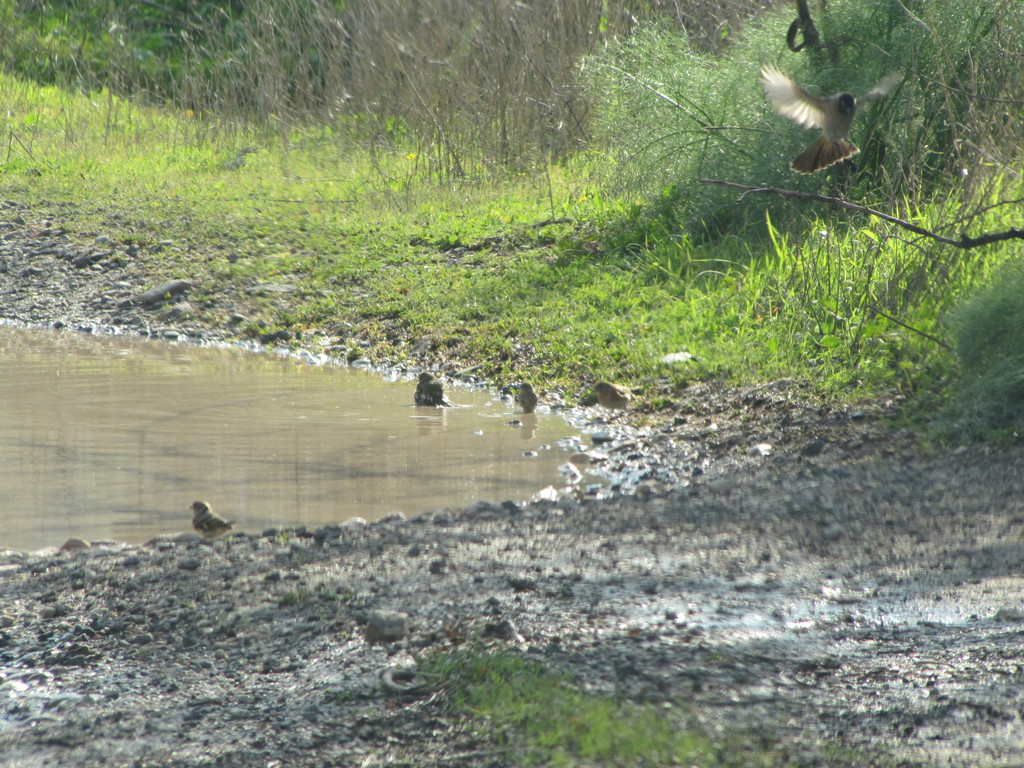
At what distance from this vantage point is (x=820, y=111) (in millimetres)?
4344

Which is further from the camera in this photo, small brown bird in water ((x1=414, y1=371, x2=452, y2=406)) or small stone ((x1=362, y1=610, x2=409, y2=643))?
small brown bird in water ((x1=414, y1=371, x2=452, y2=406))

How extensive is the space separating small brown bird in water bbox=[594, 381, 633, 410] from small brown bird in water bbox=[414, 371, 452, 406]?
2.31ft

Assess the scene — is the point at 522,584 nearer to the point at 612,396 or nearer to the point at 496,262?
the point at 612,396

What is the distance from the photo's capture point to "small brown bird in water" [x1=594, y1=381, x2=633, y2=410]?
5020 millimetres

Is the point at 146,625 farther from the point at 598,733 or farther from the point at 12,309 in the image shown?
the point at 12,309

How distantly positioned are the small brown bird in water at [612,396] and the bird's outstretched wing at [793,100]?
4.51ft

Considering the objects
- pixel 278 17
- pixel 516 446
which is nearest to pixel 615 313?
pixel 516 446

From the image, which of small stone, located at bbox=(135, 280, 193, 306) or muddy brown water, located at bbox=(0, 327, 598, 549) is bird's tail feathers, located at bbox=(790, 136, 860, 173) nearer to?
muddy brown water, located at bbox=(0, 327, 598, 549)

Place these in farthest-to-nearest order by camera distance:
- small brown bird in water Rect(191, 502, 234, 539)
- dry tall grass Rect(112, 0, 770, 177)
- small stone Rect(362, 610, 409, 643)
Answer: dry tall grass Rect(112, 0, 770, 177) < small brown bird in water Rect(191, 502, 234, 539) < small stone Rect(362, 610, 409, 643)

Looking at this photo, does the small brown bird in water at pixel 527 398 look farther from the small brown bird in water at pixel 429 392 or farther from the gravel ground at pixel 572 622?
the gravel ground at pixel 572 622

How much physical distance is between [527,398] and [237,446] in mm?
1282

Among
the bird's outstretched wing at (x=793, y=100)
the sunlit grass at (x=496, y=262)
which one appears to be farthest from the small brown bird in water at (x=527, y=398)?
the bird's outstretched wing at (x=793, y=100)

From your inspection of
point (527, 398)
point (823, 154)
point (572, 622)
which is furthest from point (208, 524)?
point (823, 154)

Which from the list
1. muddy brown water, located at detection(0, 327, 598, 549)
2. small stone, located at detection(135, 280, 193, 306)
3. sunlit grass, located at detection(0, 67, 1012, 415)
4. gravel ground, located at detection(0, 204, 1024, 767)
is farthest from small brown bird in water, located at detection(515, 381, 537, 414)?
small stone, located at detection(135, 280, 193, 306)
